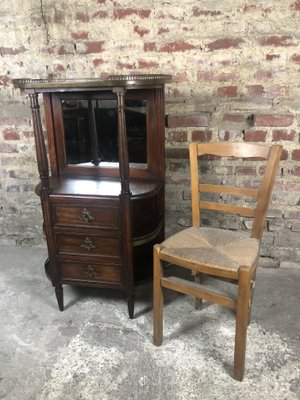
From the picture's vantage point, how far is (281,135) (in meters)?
1.98

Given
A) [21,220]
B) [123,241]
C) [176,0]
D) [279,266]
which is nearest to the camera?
[123,241]

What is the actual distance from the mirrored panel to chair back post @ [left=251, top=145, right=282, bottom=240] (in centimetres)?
68

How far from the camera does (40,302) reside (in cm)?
196

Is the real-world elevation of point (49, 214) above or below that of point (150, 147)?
below

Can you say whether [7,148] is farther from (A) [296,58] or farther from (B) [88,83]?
(A) [296,58]

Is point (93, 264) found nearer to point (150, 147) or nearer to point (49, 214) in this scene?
point (49, 214)

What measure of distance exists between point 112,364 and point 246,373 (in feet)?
1.93

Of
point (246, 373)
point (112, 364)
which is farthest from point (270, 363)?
point (112, 364)

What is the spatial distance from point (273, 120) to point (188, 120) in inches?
19.2

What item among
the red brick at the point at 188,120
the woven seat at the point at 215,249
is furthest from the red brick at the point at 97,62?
the woven seat at the point at 215,249

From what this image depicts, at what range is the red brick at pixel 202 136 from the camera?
6.73 ft

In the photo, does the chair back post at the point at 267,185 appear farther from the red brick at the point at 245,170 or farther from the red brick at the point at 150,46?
the red brick at the point at 150,46

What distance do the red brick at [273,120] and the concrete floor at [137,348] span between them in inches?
37.7

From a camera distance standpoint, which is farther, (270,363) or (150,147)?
(150,147)
